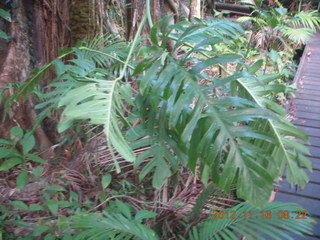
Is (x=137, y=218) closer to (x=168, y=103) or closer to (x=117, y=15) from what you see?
(x=168, y=103)

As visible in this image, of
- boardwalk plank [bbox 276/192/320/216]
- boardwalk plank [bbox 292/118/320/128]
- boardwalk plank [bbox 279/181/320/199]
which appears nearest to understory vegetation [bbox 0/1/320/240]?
boardwalk plank [bbox 276/192/320/216]

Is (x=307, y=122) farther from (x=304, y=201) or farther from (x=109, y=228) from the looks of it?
(x=109, y=228)

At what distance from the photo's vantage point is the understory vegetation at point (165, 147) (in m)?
0.96

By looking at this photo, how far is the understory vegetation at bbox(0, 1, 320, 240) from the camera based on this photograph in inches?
37.9

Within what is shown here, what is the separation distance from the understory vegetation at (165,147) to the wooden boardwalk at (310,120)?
0.99 feet

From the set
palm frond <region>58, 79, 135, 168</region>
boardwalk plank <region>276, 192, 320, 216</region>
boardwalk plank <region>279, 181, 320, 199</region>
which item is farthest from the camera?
boardwalk plank <region>279, 181, 320, 199</region>

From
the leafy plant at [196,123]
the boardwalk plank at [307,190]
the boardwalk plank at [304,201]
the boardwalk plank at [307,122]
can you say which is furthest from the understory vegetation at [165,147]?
the boardwalk plank at [307,122]

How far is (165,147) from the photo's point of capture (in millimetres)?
1194

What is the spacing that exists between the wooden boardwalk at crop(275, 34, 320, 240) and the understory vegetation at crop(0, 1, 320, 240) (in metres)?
0.30

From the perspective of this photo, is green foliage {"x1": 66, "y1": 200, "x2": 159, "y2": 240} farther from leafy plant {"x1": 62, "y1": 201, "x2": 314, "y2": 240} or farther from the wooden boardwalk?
the wooden boardwalk

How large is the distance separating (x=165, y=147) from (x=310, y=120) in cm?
214

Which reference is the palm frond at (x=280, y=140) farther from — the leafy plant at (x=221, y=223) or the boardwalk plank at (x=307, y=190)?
the boardwalk plank at (x=307, y=190)
